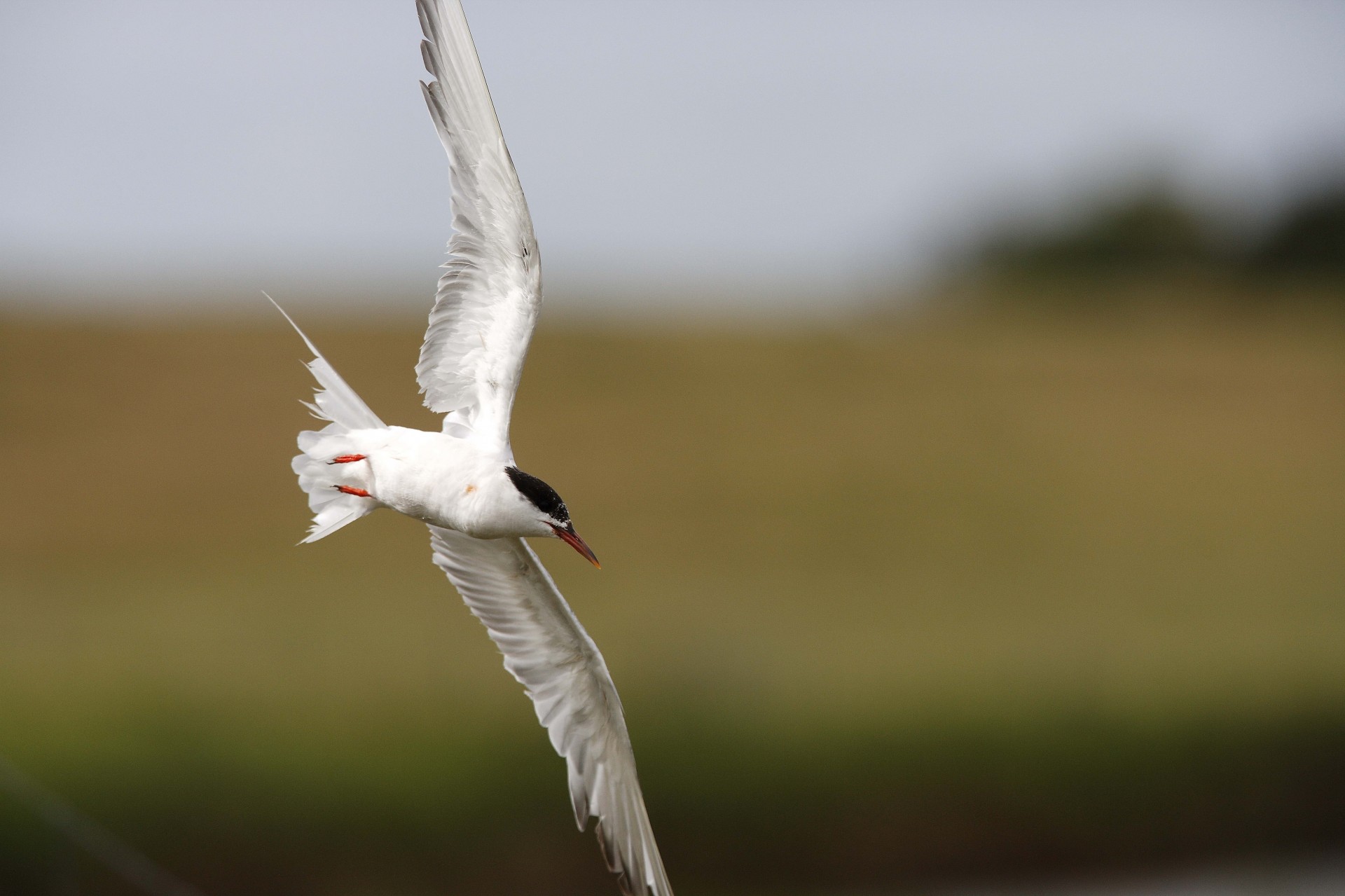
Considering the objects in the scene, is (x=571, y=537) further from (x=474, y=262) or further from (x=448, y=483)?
(x=474, y=262)

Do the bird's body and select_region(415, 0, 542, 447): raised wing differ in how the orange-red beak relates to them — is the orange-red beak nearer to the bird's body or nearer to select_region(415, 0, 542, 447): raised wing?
the bird's body

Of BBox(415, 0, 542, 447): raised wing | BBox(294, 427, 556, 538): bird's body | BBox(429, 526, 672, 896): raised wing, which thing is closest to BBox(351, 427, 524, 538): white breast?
BBox(294, 427, 556, 538): bird's body

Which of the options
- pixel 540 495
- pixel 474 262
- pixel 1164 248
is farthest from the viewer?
pixel 1164 248

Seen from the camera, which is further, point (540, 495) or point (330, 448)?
point (330, 448)

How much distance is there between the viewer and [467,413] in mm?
4148

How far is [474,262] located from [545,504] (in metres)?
0.84

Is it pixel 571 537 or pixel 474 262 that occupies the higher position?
pixel 474 262

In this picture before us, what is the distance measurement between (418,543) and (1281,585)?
34.8 ft

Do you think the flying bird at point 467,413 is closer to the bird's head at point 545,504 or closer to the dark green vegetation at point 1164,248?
the bird's head at point 545,504

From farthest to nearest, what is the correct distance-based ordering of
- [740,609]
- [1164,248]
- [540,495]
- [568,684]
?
[1164,248], [740,609], [568,684], [540,495]

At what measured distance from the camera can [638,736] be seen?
11.4 m

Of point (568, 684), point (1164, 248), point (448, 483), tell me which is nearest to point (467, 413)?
point (448, 483)

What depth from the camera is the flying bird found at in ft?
12.1

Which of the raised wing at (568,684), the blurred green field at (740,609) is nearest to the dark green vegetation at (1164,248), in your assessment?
the blurred green field at (740,609)
